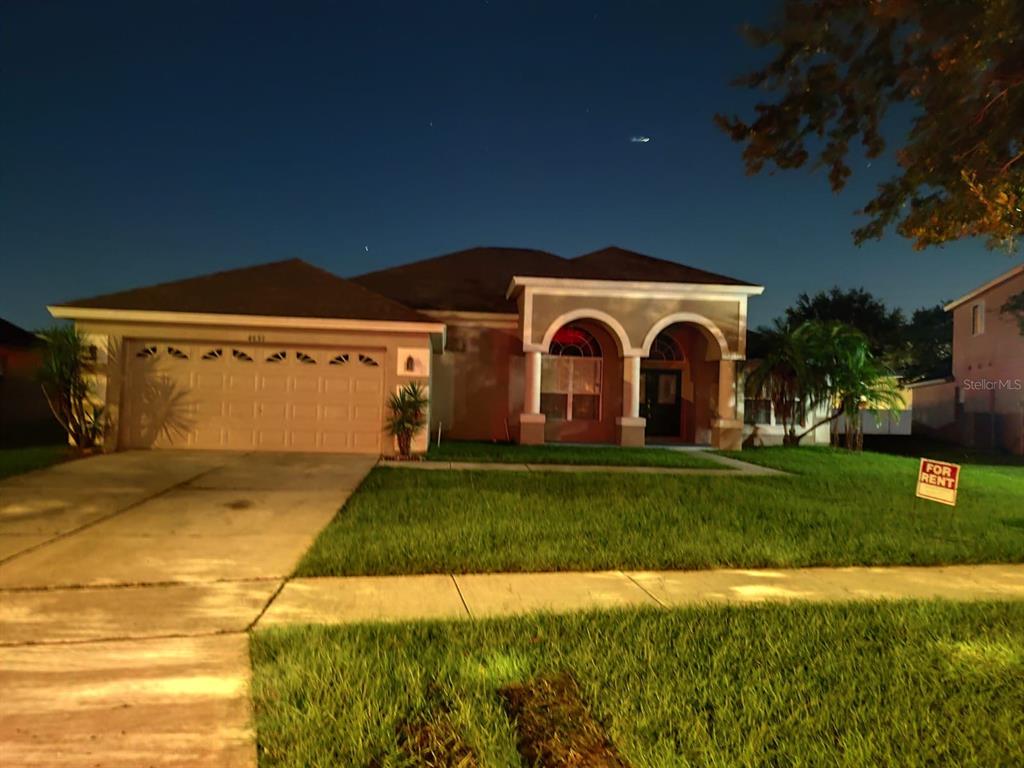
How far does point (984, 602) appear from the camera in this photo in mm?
5273

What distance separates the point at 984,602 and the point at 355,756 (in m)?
5.00

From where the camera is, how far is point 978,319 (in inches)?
966

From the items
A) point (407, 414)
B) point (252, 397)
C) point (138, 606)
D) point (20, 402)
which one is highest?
point (252, 397)

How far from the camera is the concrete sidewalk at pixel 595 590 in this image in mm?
4816

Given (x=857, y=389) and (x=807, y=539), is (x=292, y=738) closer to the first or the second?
(x=807, y=539)

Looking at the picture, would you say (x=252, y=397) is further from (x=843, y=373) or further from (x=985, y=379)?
(x=985, y=379)

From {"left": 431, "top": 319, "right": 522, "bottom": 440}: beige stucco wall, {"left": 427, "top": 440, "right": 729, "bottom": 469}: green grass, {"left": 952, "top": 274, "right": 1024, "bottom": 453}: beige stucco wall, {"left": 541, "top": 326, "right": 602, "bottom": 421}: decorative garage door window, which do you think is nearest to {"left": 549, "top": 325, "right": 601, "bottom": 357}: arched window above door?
{"left": 541, "top": 326, "right": 602, "bottom": 421}: decorative garage door window

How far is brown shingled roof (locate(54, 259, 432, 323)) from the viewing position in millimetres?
13344

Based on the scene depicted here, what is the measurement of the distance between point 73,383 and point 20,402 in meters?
8.84

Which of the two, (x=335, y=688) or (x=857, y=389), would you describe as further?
(x=857, y=389)

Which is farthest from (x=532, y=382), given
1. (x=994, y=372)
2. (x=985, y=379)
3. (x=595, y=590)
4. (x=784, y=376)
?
(x=985, y=379)

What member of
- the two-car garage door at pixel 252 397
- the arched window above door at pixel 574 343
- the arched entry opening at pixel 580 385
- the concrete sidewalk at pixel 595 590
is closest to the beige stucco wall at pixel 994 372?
the arched entry opening at pixel 580 385

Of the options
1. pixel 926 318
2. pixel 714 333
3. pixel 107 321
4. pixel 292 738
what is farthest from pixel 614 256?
pixel 926 318

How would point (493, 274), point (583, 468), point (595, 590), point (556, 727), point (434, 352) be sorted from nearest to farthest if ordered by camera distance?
point (556, 727) → point (595, 590) → point (583, 468) → point (434, 352) → point (493, 274)
